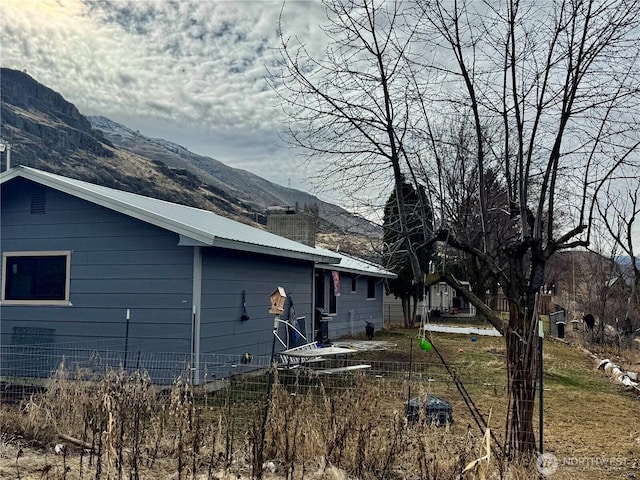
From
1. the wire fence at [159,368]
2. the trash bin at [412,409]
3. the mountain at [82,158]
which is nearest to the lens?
the trash bin at [412,409]

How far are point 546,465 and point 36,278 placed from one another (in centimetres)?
831

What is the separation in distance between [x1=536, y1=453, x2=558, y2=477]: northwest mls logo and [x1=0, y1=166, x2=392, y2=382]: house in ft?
16.5

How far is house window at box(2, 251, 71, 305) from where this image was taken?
9367 mm

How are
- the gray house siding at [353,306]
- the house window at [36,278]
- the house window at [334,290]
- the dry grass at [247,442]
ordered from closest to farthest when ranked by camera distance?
1. the dry grass at [247,442]
2. the house window at [36,278]
3. the house window at [334,290]
4. the gray house siding at [353,306]

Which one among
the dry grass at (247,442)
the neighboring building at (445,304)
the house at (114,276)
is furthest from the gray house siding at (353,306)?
the dry grass at (247,442)

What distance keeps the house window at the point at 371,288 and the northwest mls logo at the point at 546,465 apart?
55.6ft

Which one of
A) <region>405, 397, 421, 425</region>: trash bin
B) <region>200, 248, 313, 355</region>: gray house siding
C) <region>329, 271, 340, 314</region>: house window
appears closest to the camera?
<region>405, 397, 421, 425</region>: trash bin

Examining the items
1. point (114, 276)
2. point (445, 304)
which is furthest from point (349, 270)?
point (445, 304)

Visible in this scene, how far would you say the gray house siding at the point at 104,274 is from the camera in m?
8.69

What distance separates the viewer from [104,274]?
908cm

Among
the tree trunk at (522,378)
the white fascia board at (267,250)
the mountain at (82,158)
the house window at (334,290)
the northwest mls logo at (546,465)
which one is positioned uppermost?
the mountain at (82,158)

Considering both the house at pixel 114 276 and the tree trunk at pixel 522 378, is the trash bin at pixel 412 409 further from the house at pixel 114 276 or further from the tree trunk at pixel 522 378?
the house at pixel 114 276

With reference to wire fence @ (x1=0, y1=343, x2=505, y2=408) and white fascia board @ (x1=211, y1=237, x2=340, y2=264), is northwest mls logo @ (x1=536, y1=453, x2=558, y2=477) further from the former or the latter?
white fascia board @ (x1=211, y1=237, x2=340, y2=264)

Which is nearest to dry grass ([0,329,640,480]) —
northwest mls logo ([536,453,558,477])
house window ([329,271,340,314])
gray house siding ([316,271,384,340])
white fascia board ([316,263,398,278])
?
northwest mls logo ([536,453,558,477])
